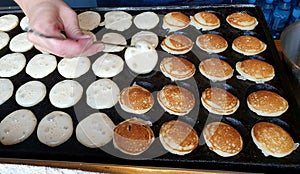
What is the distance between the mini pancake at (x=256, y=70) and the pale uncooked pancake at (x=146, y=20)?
53 cm

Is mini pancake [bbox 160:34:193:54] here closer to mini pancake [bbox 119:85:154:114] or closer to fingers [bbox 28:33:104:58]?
mini pancake [bbox 119:85:154:114]

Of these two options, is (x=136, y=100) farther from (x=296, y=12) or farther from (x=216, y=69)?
(x=296, y=12)

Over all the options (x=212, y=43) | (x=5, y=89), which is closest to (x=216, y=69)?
(x=212, y=43)

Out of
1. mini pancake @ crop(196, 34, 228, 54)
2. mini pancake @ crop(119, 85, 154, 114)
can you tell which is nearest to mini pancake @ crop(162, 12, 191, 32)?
mini pancake @ crop(196, 34, 228, 54)

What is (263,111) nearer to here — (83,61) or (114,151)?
(114,151)

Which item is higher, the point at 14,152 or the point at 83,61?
the point at 83,61

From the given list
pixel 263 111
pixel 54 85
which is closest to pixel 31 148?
pixel 54 85

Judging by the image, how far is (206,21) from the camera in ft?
5.60

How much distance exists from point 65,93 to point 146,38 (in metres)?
0.52

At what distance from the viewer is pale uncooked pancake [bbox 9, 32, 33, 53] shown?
1682 millimetres

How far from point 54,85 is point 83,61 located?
0.63ft

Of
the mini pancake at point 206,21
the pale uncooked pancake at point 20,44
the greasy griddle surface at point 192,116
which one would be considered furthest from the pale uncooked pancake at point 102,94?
the mini pancake at point 206,21

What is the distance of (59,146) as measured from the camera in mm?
1287

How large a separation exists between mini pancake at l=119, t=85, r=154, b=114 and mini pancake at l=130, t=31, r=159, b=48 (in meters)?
0.32
